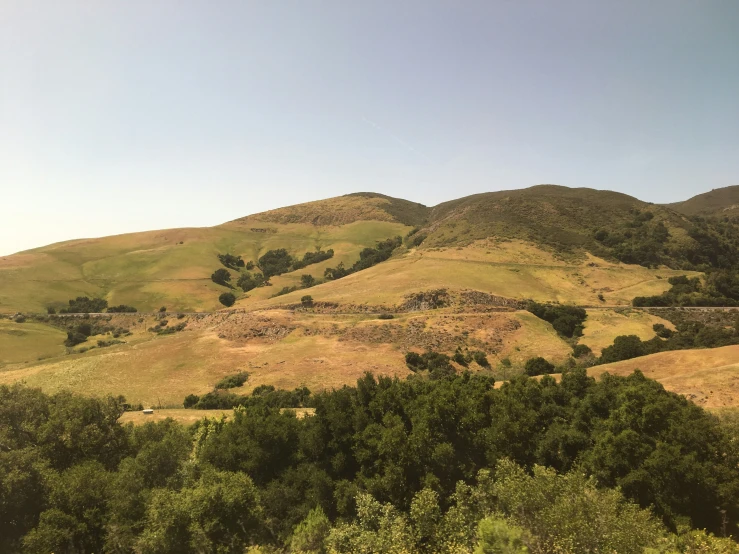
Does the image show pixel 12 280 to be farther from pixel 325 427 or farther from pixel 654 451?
pixel 654 451

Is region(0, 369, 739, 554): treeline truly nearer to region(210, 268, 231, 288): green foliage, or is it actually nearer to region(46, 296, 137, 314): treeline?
region(46, 296, 137, 314): treeline

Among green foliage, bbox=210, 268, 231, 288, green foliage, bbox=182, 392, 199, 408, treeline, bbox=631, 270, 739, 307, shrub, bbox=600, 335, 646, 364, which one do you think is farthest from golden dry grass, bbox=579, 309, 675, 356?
green foliage, bbox=210, 268, 231, 288

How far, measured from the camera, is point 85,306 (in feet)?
352

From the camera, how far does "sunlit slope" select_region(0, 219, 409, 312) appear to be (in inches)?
4424

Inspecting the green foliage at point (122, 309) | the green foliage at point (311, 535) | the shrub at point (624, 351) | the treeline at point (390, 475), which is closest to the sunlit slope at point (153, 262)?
the green foliage at point (122, 309)

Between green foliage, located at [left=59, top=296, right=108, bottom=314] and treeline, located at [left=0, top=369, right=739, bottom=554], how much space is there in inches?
3689

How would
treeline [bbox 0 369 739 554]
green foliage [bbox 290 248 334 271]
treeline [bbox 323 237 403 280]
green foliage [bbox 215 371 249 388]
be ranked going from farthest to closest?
green foliage [bbox 290 248 334 271] < treeline [bbox 323 237 403 280] < green foliage [bbox 215 371 249 388] < treeline [bbox 0 369 739 554]

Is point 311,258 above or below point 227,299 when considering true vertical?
above

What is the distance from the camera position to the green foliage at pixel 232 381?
4878 centimetres

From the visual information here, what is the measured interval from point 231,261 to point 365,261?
5678 centimetres

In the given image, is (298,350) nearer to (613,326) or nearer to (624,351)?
(624,351)

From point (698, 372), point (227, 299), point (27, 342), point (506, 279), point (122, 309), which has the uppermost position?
point (122, 309)

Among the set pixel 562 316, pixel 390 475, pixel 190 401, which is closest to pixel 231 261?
pixel 190 401

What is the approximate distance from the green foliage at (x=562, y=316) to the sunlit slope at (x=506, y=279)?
22.2 feet
